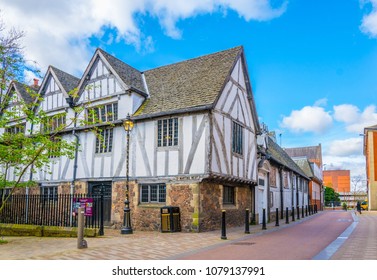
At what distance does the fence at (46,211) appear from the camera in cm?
1461

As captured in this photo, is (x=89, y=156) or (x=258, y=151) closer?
(x=89, y=156)

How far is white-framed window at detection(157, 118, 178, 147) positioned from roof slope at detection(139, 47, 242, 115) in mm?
567

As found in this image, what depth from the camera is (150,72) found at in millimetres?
20078

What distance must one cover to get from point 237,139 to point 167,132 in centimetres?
403

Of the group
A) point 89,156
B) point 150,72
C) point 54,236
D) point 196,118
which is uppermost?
point 150,72

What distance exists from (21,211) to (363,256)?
15178mm

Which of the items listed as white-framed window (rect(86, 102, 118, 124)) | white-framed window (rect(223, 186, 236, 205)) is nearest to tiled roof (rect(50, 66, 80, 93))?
white-framed window (rect(86, 102, 118, 124))

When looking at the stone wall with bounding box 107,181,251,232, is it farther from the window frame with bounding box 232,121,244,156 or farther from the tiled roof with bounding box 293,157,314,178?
the tiled roof with bounding box 293,157,314,178

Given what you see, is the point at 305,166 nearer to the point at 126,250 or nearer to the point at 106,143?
the point at 106,143

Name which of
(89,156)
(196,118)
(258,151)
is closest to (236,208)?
(258,151)

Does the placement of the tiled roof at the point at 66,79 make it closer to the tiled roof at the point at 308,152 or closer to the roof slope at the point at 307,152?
the tiled roof at the point at 308,152

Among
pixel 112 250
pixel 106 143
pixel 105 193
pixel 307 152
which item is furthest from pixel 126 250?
pixel 307 152

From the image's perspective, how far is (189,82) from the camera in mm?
17125

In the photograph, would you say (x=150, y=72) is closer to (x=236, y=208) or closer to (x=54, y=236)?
(x=236, y=208)
